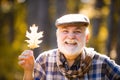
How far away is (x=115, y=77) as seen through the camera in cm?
666

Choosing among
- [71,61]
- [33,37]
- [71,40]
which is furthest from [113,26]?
[33,37]

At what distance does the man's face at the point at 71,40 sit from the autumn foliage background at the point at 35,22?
13.4 meters

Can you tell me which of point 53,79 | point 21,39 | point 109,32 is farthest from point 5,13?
point 53,79

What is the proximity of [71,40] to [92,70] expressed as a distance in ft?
1.71

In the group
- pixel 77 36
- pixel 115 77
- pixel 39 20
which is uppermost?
pixel 39 20

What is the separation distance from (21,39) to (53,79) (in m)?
21.1

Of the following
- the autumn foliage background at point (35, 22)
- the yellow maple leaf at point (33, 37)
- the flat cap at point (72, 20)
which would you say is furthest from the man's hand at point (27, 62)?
the autumn foliage background at point (35, 22)

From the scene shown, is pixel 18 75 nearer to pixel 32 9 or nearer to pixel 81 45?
pixel 32 9

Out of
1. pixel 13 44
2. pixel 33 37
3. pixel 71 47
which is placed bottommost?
pixel 71 47

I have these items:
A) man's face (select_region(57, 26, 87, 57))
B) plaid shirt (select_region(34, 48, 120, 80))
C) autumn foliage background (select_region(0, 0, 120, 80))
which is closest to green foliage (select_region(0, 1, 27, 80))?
autumn foliage background (select_region(0, 0, 120, 80))

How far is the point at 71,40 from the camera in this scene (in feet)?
21.0

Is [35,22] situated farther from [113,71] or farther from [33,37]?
[33,37]

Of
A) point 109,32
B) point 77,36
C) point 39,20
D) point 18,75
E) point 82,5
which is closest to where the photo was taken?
point 77,36

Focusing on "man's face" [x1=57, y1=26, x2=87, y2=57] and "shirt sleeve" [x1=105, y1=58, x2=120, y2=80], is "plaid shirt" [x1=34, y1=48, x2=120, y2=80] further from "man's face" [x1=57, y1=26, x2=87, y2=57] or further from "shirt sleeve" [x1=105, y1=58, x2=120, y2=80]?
"man's face" [x1=57, y1=26, x2=87, y2=57]
